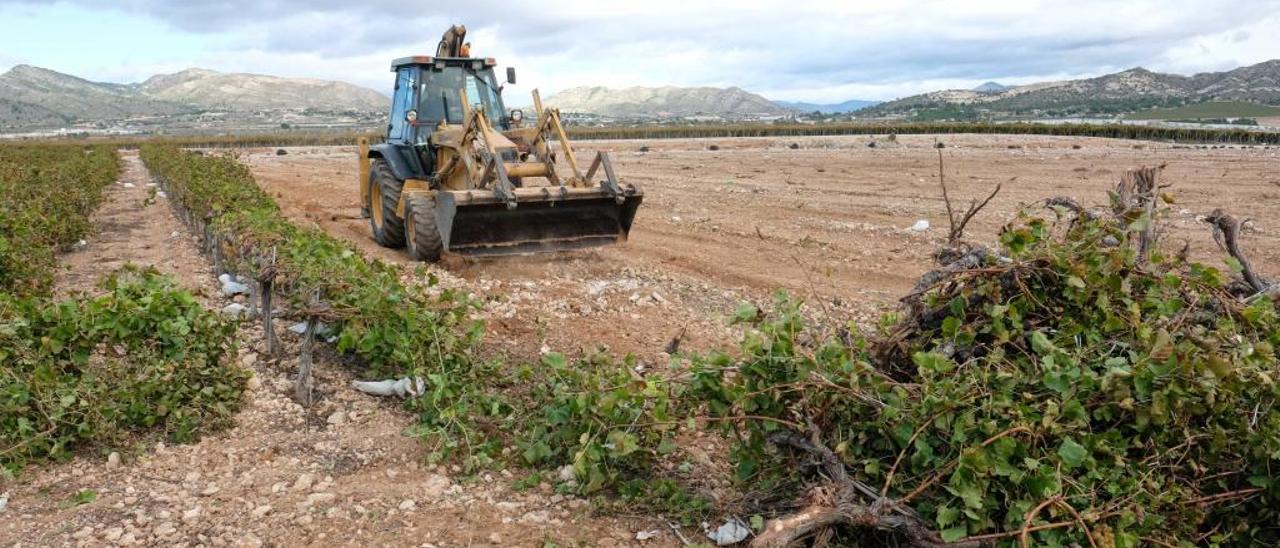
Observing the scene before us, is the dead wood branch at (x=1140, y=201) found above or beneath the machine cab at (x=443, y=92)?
beneath

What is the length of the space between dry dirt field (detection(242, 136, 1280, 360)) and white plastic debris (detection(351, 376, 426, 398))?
1.06 m

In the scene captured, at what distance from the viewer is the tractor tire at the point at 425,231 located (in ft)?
29.6

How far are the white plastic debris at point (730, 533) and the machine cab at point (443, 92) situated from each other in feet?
23.9

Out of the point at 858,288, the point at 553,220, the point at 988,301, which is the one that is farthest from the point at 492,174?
the point at 988,301

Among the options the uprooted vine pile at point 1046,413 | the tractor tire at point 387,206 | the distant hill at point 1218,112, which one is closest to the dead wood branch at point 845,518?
the uprooted vine pile at point 1046,413

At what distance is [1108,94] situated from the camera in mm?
148250

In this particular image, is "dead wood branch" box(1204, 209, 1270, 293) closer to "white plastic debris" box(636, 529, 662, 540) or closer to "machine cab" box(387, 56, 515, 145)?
"white plastic debris" box(636, 529, 662, 540)

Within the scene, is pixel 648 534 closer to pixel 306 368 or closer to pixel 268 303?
pixel 306 368

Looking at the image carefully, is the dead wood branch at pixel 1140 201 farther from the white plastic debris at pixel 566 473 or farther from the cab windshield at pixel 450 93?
the cab windshield at pixel 450 93

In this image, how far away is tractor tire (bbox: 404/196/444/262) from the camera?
9023 mm

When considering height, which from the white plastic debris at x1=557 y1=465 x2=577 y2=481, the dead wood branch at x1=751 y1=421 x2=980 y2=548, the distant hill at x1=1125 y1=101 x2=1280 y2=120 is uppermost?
the dead wood branch at x1=751 y1=421 x2=980 y2=548

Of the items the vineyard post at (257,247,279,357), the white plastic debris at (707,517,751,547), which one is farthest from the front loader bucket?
the white plastic debris at (707,517,751,547)

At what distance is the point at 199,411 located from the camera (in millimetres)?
4949

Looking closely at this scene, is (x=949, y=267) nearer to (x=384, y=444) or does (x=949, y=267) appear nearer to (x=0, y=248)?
(x=384, y=444)
